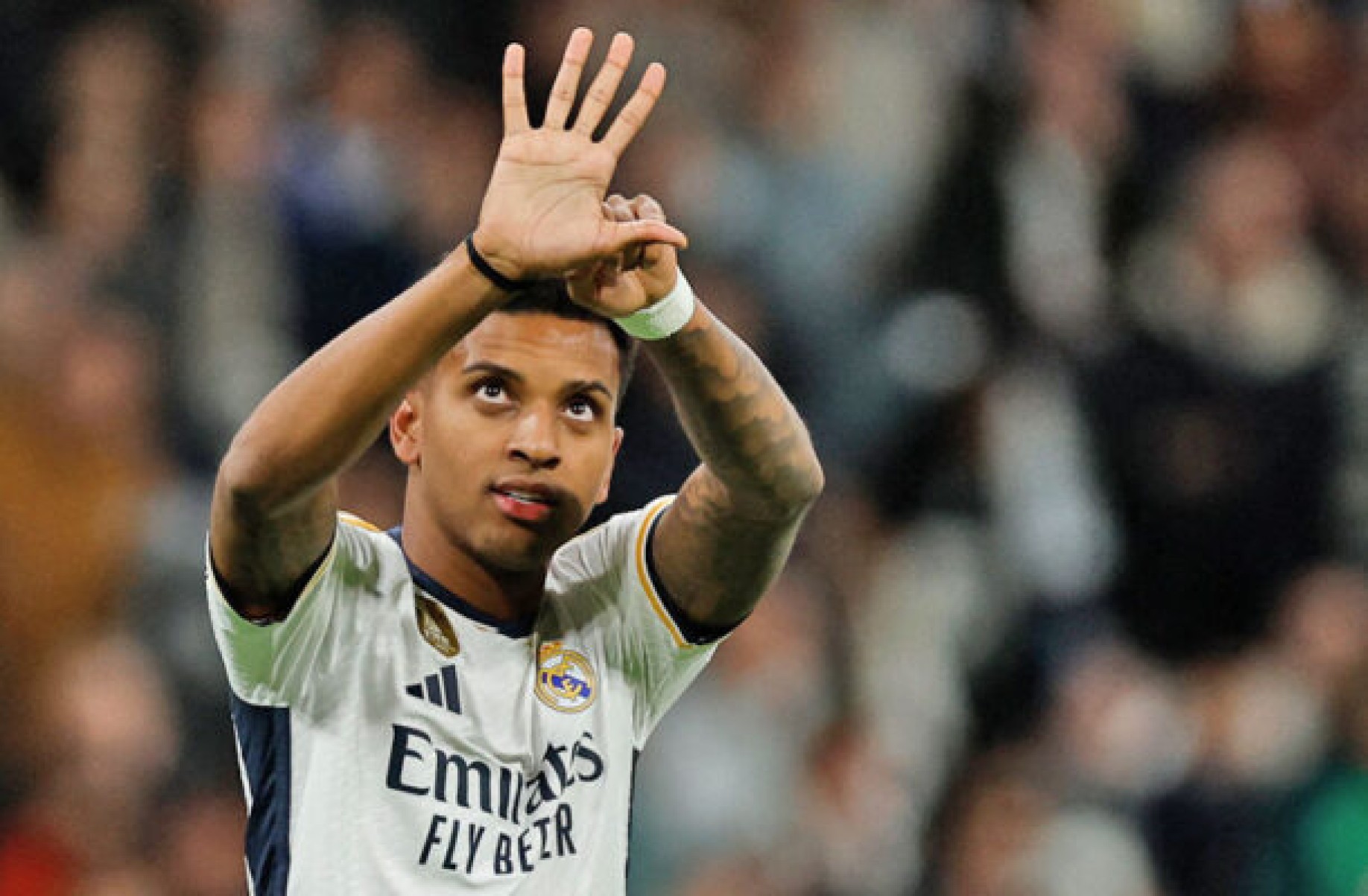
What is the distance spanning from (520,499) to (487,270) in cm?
53

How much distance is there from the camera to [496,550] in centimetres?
349

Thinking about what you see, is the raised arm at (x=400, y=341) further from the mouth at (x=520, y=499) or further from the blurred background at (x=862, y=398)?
the blurred background at (x=862, y=398)

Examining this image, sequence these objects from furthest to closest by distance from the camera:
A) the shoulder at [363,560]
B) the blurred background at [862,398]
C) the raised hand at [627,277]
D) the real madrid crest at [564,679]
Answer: the blurred background at [862,398]
the real madrid crest at [564,679]
the shoulder at [363,560]
the raised hand at [627,277]

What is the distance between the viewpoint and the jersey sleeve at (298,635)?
326 cm

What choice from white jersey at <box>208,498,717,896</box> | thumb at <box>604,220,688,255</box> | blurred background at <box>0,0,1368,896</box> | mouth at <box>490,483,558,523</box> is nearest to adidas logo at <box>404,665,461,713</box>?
white jersey at <box>208,498,717,896</box>

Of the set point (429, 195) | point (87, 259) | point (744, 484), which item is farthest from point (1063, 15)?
point (744, 484)

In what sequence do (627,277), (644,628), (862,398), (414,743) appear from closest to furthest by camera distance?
(627,277), (414,743), (644,628), (862,398)

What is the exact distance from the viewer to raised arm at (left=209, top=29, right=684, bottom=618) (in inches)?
120

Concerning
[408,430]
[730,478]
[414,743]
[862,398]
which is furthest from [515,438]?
[862,398]

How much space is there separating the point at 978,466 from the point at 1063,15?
2415mm

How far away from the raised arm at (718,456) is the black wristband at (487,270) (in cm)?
18

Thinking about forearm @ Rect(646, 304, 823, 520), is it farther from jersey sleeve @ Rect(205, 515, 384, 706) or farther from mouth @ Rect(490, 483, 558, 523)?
jersey sleeve @ Rect(205, 515, 384, 706)

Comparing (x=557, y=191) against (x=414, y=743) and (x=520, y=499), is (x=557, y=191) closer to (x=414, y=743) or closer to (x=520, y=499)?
(x=520, y=499)

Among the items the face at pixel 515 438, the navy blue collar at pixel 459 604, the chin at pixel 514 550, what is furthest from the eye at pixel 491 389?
the navy blue collar at pixel 459 604
